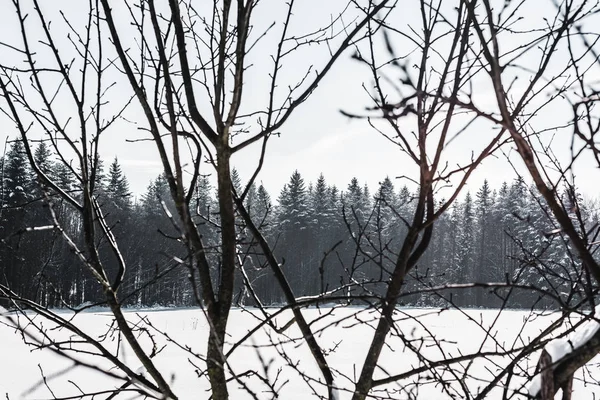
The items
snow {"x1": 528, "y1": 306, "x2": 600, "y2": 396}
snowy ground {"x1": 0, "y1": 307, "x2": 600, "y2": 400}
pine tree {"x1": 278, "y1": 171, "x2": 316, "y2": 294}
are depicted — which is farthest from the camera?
pine tree {"x1": 278, "y1": 171, "x2": 316, "y2": 294}

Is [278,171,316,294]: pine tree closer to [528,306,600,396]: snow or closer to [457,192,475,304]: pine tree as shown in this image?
[457,192,475,304]: pine tree

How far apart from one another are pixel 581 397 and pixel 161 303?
3434 cm

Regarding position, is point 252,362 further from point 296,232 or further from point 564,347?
point 296,232

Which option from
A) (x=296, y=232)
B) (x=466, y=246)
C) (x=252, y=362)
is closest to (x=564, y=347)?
(x=252, y=362)

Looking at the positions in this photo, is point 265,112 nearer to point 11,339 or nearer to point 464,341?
point 11,339

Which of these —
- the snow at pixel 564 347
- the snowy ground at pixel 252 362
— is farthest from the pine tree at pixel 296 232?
the snow at pixel 564 347

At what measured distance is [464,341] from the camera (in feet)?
40.4

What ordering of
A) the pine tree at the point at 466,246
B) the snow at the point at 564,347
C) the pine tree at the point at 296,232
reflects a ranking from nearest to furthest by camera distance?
the snow at the point at 564,347, the pine tree at the point at 296,232, the pine tree at the point at 466,246

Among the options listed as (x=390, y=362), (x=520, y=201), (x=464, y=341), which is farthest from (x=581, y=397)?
(x=520, y=201)

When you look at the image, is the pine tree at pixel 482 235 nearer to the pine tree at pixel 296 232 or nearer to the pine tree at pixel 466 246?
the pine tree at pixel 466 246

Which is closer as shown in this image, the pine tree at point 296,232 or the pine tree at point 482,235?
the pine tree at point 296,232

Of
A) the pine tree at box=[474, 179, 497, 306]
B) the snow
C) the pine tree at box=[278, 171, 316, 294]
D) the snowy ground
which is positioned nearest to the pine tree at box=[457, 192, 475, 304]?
the pine tree at box=[474, 179, 497, 306]

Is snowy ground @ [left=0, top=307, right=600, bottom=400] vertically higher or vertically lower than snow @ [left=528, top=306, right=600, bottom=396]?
lower

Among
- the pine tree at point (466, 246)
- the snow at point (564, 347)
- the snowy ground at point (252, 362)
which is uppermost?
the pine tree at point (466, 246)
